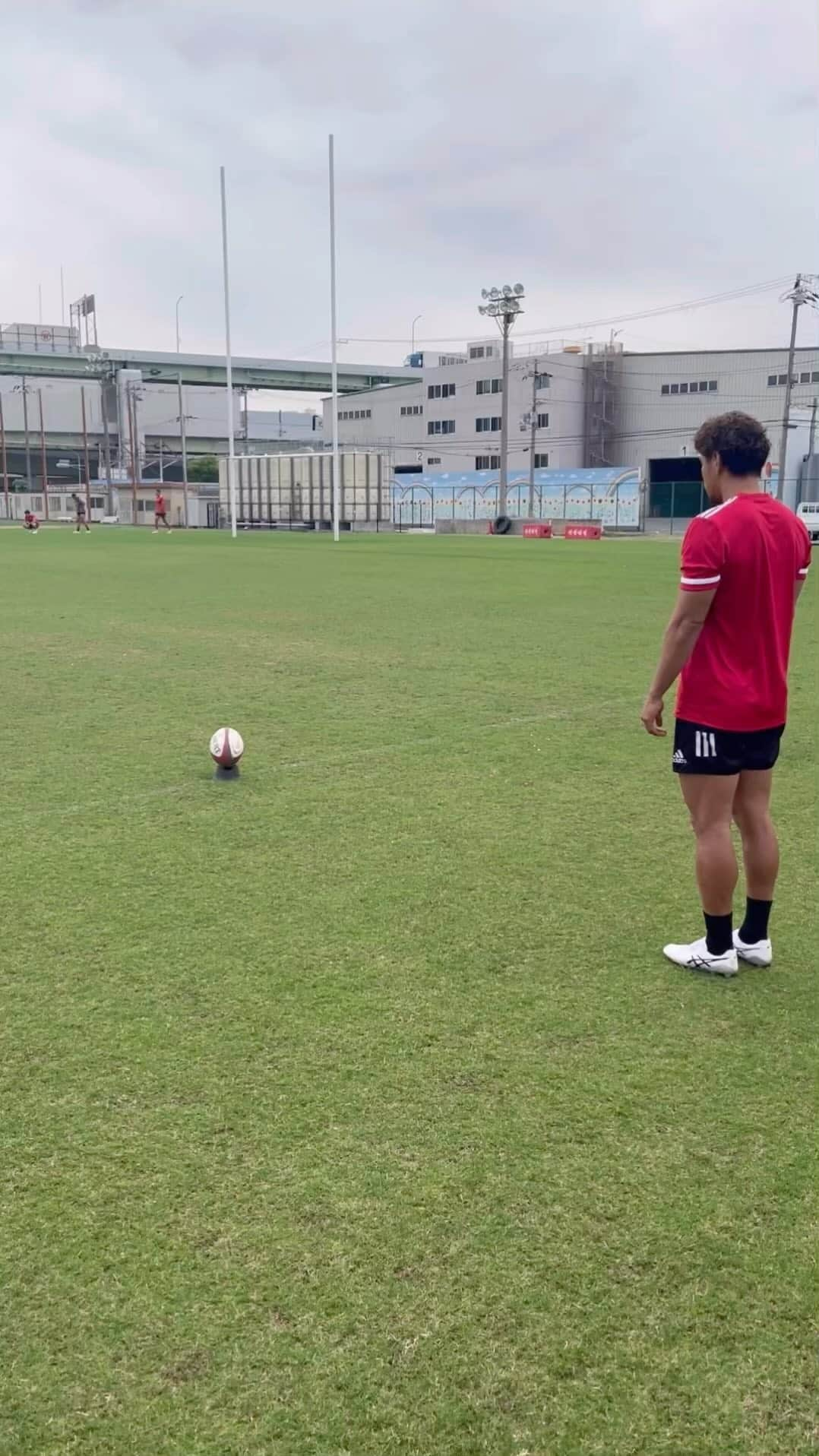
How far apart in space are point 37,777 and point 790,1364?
220 inches

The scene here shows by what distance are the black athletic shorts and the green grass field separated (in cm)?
82

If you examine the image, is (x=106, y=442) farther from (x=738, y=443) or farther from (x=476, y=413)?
(x=738, y=443)

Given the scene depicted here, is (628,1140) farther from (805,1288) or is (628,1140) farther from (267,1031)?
(267,1031)

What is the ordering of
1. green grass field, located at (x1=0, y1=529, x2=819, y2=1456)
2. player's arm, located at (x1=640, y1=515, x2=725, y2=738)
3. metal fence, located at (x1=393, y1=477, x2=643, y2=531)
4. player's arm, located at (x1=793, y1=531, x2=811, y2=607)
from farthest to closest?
metal fence, located at (x1=393, y1=477, x2=643, y2=531) < player's arm, located at (x1=793, y1=531, x2=811, y2=607) < player's arm, located at (x1=640, y1=515, x2=725, y2=738) < green grass field, located at (x1=0, y1=529, x2=819, y2=1456)

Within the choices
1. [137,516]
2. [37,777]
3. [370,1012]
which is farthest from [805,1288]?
[137,516]

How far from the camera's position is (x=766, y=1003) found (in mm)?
3939

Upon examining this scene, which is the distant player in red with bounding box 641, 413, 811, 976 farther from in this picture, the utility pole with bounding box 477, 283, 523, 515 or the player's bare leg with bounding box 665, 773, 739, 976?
the utility pole with bounding box 477, 283, 523, 515

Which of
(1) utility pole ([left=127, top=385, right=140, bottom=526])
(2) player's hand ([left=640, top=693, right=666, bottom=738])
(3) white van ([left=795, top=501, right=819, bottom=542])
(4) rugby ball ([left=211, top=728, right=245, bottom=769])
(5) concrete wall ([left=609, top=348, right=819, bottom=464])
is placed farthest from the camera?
(5) concrete wall ([left=609, top=348, right=819, bottom=464])

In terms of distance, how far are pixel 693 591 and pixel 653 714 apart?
0.56 meters

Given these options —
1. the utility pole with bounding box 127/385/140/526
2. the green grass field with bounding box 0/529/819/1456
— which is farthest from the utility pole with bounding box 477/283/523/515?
the green grass field with bounding box 0/529/819/1456

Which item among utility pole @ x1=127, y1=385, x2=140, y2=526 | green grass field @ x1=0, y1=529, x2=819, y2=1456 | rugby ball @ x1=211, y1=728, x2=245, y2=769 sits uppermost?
utility pole @ x1=127, y1=385, x2=140, y2=526

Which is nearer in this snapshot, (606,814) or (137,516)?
(606,814)

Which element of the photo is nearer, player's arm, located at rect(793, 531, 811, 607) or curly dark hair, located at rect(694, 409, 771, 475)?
curly dark hair, located at rect(694, 409, 771, 475)

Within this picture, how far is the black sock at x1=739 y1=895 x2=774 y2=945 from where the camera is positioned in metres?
4.28
